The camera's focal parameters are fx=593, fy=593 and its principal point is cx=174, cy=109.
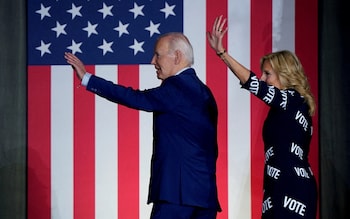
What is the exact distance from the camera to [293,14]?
372 cm

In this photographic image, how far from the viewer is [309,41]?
12.2 ft

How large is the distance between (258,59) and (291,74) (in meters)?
1.18

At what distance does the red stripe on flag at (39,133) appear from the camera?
3.75 metres

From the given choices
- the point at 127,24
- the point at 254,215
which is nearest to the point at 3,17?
the point at 127,24

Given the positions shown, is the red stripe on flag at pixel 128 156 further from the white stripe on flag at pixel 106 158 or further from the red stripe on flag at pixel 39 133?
the red stripe on flag at pixel 39 133

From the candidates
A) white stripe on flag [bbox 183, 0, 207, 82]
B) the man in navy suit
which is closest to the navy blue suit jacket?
the man in navy suit

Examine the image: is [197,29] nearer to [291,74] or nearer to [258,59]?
[258,59]

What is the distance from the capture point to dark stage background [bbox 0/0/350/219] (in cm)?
357

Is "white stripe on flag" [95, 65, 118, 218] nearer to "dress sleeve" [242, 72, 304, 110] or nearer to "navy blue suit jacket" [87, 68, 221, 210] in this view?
"navy blue suit jacket" [87, 68, 221, 210]

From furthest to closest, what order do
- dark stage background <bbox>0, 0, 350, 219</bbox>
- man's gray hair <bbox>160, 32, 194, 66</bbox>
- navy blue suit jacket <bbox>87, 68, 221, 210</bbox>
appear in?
dark stage background <bbox>0, 0, 350, 219</bbox> → man's gray hair <bbox>160, 32, 194, 66</bbox> → navy blue suit jacket <bbox>87, 68, 221, 210</bbox>

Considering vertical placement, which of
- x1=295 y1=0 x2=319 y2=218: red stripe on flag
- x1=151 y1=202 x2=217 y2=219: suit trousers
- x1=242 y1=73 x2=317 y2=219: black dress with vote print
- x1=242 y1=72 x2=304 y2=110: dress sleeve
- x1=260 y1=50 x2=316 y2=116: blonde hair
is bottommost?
x1=151 y1=202 x2=217 y2=219: suit trousers

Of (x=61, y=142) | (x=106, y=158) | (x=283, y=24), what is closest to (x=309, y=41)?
(x=283, y=24)

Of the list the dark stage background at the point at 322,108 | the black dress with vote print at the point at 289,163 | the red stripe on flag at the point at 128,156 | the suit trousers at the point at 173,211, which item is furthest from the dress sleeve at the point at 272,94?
the red stripe on flag at the point at 128,156

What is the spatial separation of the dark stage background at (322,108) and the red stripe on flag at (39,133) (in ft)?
0.19
